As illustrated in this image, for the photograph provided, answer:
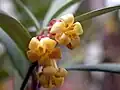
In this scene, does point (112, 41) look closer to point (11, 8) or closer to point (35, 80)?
point (11, 8)

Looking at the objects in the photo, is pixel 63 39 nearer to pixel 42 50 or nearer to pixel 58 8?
pixel 42 50

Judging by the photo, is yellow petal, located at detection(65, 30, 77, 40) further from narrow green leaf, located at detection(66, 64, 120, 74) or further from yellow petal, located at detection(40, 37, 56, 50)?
narrow green leaf, located at detection(66, 64, 120, 74)

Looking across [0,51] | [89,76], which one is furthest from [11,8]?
[89,76]

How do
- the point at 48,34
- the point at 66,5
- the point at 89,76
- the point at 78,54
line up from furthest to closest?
the point at 89,76 → the point at 78,54 → the point at 66,5 → the point at 48,34

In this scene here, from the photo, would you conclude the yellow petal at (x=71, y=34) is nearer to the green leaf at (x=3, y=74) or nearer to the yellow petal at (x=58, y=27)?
the yellow petal at (x=58, y=27)

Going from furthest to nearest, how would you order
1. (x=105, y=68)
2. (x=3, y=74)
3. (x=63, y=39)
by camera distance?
(x=3, y=74)
(x=105, y=68)
(x=63, y=39)

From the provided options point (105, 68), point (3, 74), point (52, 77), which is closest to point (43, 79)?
point (52, 77)

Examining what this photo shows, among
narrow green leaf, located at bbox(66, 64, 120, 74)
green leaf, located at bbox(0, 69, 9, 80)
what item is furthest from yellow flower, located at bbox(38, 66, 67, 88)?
green leaf, located at bbox(0, 69, 9, 80)

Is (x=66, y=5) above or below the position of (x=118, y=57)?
above
